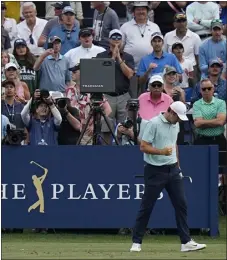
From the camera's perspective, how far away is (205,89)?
52.3ft

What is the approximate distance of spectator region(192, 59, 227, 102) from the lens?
1698 cm

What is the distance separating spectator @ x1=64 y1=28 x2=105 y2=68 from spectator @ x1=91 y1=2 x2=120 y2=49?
0.97 metres

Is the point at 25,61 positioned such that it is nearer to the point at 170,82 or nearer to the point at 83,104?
the point at 83,104

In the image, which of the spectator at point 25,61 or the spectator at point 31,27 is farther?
the spectator at point 31,27

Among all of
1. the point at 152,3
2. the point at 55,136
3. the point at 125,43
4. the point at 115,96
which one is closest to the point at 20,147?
the point at 55,136

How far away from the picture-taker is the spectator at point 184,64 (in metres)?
17.6

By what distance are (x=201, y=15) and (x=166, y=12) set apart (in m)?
1.22

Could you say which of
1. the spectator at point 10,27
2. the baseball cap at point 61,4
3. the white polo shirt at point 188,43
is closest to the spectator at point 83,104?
the white polo shirt at point 188,43

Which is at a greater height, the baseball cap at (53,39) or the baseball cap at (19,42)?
the baseball cap at (53,39)

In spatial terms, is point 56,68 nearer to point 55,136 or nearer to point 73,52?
point 73,52

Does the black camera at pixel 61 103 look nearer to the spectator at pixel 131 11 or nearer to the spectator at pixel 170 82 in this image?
the spectator at pixel 170 82

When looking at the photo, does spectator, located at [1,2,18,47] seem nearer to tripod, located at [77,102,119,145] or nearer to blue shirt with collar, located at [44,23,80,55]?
blue shirt with collar, located at [44,23,80,55]

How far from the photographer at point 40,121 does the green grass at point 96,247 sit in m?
1.49

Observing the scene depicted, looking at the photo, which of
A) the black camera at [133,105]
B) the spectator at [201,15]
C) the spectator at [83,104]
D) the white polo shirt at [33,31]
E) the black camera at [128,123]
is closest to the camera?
the black camera at [133,105]
